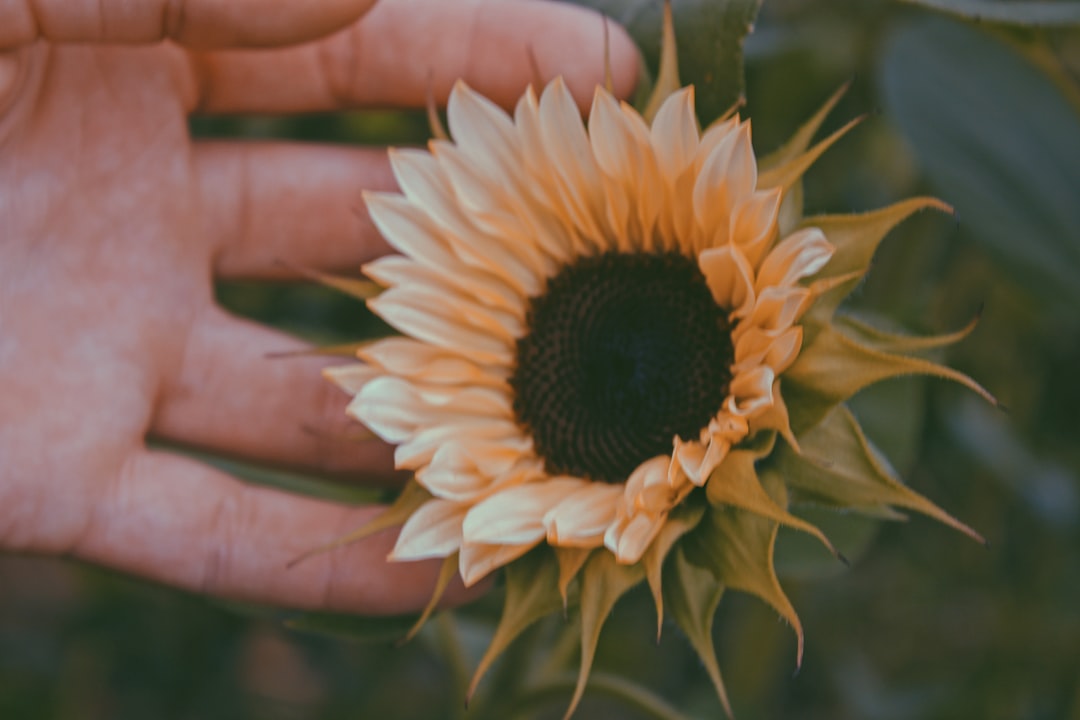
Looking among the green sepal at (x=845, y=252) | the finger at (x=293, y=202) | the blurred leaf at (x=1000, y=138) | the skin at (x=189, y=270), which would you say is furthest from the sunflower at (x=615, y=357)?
the blurred leaf at (x=1000, y=138)

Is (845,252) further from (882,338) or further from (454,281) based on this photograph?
(454,281)

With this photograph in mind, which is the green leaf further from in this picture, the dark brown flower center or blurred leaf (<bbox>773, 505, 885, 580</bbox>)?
the dark brown flower center

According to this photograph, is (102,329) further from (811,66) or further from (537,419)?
(811,66)

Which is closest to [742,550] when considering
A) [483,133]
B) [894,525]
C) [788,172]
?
[788,172]

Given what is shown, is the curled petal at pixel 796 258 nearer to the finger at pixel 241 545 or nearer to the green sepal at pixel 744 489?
the green sepal at pixel 744 489

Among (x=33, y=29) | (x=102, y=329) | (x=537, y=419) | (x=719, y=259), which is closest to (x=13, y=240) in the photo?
(x=102, y=329)
